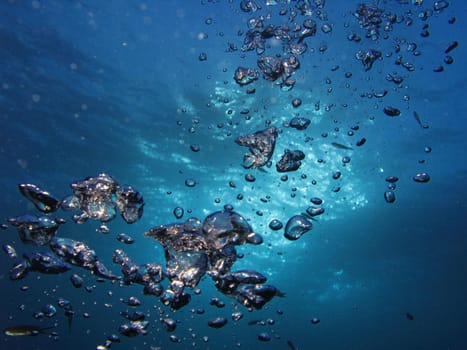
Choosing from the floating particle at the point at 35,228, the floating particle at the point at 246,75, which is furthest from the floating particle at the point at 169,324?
the floating particle at the point at 246,75

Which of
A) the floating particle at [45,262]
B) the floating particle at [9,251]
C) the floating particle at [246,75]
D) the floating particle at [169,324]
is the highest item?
the floating particle at [246,75]

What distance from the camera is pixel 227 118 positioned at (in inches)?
596

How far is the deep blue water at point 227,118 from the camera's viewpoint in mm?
10992

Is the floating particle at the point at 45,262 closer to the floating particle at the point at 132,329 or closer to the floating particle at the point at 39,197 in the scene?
the floating particle at the point at 39,197

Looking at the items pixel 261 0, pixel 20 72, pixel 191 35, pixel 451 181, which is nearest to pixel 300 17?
pixel 261 0

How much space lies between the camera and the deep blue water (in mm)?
10992

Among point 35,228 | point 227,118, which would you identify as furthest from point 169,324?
point 227,118

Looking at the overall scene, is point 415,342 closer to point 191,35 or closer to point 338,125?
point 338,125

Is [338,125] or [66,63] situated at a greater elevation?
[66,63]

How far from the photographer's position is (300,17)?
354 inches

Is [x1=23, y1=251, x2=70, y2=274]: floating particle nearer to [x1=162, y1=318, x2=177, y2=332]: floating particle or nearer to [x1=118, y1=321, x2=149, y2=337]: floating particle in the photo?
[x1=118, y1=321, x2=149, y2=337]: floating particle

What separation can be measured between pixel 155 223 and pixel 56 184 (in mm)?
7329

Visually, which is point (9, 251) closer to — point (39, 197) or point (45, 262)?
point (45, 262)

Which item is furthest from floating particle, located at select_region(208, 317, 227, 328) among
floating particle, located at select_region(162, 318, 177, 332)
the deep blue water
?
the deep blue water
